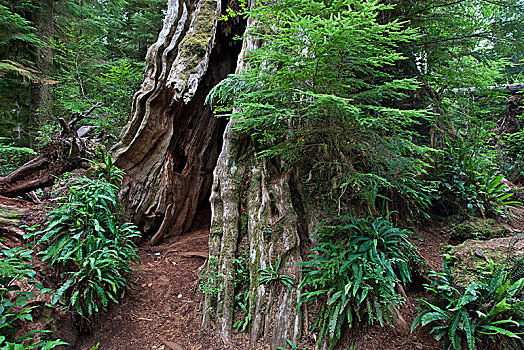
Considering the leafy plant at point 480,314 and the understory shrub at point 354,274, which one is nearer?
the leafy plant at point 480,314

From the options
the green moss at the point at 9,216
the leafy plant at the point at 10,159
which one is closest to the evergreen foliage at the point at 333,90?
the green moss at the point at 9,216

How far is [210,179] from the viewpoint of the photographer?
19.7 ft

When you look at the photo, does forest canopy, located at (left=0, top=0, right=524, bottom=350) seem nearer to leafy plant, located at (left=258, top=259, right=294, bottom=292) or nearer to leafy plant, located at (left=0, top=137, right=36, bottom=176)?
leafy plant, located at (left=258, top=259, right=294, bottom=292)

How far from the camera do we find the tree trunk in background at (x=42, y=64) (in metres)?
7.80

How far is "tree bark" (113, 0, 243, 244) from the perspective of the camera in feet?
16.1

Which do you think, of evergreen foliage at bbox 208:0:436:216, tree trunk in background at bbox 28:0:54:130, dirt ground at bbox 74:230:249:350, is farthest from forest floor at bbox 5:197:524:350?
tree trunk in background at bbox 28:0:54:130

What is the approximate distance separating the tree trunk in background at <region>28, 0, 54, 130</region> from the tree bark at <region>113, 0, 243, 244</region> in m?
4.78

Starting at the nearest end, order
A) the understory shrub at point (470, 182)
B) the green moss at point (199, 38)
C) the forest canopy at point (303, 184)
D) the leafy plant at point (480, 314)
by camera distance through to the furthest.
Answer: the leafy plant at point (480, 314)
the forest canopy at point (303, 184)
the understory shrub at point (470, 182)
the green moss at point (199, 38)

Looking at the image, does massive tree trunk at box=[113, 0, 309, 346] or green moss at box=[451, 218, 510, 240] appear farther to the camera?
Answer: green moss at box=[451, 218, 510, 240]

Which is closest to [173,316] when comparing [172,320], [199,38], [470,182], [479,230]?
[172,320]

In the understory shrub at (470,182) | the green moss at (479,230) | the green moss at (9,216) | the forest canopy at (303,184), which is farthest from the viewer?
the understory shrub at (470,182)

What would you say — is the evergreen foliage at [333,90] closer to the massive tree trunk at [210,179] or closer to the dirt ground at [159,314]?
the massive tree trunk at [210,179]

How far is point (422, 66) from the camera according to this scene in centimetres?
459

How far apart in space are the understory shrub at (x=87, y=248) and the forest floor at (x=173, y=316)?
0.88ft
